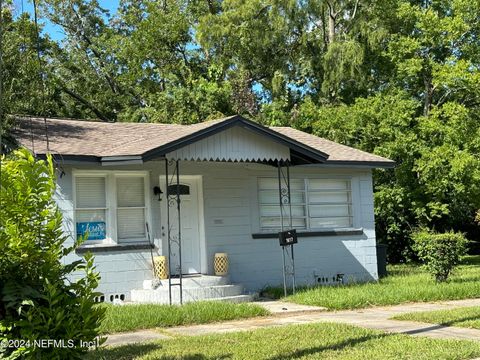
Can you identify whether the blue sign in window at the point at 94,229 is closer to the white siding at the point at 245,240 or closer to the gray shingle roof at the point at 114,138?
the white siding at the point at 245,240

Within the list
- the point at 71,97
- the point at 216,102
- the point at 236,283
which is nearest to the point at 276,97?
Answer: the point at 216,102

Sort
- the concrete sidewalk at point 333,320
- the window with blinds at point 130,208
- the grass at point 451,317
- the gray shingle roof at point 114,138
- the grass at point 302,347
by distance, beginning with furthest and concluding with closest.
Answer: the window with blinds at point 130,208, the gray shingle roof at point 114,138, the grass at point 451,317, the concrete sidewalk at point 333,320, the grass at point 302,347

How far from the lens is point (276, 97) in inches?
1112

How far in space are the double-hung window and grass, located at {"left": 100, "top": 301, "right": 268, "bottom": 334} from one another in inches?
83.6

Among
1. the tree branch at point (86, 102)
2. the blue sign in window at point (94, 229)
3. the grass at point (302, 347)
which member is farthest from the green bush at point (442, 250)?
the tree branch at point (86, 102)

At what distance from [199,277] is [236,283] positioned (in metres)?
1.30

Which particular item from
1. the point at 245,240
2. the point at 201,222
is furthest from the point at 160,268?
the point at 245,240

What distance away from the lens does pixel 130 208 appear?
1388 cm

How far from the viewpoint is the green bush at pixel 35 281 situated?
17.6ft

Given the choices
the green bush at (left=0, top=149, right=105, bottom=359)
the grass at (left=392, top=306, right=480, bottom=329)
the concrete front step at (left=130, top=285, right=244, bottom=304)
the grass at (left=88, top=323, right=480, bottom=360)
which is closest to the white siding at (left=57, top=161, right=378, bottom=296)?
the concrete front step at (left=130, top=285, right=244, bottom=304)

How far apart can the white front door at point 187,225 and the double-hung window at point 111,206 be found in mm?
547

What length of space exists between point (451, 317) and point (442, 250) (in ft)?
12.6

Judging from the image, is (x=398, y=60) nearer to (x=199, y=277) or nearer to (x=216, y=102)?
(x=216, y=102)

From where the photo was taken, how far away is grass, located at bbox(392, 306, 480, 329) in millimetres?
9805
